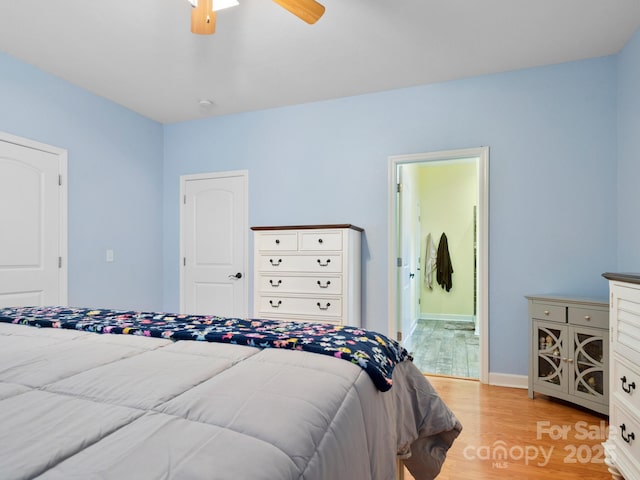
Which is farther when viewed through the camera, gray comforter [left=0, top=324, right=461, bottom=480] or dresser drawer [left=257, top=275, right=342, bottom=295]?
dresser drawer [left=257, top=275, right=342, bottom=295]

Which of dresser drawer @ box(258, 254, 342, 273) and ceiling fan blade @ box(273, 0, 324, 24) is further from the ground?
ceiling fan blade @ box(273, 0, 324, 24)

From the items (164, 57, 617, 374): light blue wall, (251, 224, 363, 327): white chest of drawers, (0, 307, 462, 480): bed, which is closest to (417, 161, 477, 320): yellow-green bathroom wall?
(164, 57, 617, 374): light blue wall

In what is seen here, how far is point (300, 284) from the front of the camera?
315cm

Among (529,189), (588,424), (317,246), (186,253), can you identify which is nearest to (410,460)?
(588,424)

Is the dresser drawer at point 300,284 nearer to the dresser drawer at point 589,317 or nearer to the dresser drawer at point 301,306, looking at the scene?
the dresser drawer at point 301,306

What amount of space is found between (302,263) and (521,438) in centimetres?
192

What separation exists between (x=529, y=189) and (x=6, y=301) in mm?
4175

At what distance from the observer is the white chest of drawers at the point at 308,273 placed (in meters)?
3.04

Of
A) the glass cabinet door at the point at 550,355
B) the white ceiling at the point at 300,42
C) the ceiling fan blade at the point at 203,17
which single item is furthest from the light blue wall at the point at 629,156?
the ceiling fan blade at the point at 203,17

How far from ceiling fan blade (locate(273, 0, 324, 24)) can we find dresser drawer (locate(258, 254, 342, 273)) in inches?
68.3

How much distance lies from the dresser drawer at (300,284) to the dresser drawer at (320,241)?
0.80ft

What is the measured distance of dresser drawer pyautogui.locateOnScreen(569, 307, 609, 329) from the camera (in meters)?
2.40

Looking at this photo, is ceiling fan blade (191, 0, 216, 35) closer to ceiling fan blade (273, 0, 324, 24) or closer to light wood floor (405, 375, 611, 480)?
ceiling fan blade (273, 0, 324, 24)

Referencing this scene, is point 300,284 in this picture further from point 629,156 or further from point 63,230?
point 629,156
